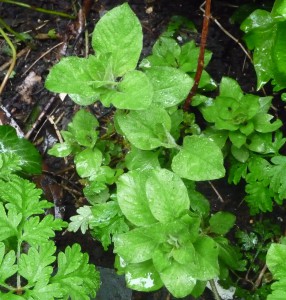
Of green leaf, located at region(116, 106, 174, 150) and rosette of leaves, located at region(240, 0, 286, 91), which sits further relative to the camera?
rosette of leaves, located at region(240, 0, 286, 91)

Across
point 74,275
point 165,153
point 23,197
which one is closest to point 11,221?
point 23,197

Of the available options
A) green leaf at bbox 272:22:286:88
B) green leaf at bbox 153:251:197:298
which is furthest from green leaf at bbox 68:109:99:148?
green leaf at bbox 272:22:286:88

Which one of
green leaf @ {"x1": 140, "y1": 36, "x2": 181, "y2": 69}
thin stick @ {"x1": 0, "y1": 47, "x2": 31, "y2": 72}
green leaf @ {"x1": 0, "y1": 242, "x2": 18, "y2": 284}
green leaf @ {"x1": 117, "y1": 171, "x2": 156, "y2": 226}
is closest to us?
green leaf @ {"x1": 0, "y1": 242, "x2": 18, "y2": 284}

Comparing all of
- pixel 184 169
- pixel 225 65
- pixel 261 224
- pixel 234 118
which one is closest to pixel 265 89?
pixel 225 65

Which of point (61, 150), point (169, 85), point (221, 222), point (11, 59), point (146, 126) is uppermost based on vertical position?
point (169, 85)

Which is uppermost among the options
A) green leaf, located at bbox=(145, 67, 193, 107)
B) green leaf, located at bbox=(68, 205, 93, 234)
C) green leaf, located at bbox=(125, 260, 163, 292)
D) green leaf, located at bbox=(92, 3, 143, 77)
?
green leaf, located at bbox=(92, 3, 143, 77)

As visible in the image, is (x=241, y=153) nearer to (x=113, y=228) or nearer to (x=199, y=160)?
(x=199, y=160)

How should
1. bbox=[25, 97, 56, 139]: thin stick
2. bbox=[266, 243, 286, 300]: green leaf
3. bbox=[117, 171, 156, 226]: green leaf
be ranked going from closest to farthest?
bbox=[266, 243, 286, 300]: green leaf, bbox=[117, 171, 156, 226]: green leaf, bbox=[25, 97, 56, 139]: thin stick

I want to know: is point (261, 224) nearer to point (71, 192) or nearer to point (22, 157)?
point (71, 192)

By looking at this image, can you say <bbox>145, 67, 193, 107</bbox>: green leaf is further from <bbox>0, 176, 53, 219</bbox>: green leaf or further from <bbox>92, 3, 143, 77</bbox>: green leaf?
<bbox>0, 176, 53, 219</bbox>: green leaf
